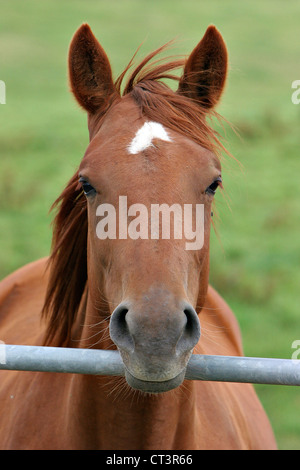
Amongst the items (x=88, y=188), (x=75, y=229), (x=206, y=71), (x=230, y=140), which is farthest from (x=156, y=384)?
(x=230, y=140)

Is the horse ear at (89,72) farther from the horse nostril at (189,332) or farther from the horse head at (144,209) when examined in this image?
the horse nostril at (189,332)

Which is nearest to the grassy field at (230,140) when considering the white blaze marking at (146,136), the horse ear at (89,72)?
the horse ear at (89,72)

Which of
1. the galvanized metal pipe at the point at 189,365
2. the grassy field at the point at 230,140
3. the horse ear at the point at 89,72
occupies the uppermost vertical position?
the grassy field at the point at 230,140

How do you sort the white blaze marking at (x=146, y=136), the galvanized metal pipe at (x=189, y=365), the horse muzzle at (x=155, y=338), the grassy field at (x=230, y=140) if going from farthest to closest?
the grassy field at (x=230, y=140) < the white blaze marking at (x=146, y=136) < the galvanized metal pipe at (x=189, y=365) < the horse muzzle at (x=155, y=338)

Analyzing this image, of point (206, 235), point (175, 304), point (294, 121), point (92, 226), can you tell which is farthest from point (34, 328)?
point (294, 121)

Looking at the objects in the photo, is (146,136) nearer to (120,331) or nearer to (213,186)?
(213,186)

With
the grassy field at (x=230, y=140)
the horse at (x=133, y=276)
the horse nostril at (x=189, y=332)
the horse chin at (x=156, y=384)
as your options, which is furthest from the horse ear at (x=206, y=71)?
the horse chin at (x=156, y=384)

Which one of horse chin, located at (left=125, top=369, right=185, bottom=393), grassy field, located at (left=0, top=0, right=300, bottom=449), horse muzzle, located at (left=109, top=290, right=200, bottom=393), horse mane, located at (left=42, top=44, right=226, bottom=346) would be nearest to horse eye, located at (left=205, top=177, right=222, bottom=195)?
horse mane, located at (left=42, top=44, right=226, bottom=346)

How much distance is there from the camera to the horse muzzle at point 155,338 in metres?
1.80

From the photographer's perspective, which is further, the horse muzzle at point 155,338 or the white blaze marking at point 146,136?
A: the white blaze marking at point 146,136

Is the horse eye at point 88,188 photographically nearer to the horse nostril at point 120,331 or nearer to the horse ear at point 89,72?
the horse ear at point 89,72

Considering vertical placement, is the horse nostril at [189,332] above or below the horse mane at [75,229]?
below

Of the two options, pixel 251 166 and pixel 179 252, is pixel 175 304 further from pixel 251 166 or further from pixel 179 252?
pixel 251 166

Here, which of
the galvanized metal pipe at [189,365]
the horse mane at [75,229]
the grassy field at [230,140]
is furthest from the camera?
the grassy field at [230,140]
